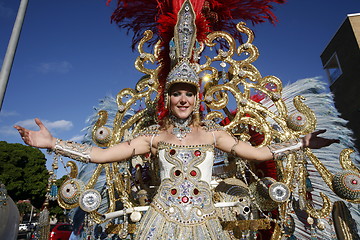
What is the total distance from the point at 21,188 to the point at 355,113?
18.6 m

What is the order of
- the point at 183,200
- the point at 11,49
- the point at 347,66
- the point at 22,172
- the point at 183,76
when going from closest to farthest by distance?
the point at 11,49 < the point at 183,200 < the point at 183,76 < the point at 347,66 < the point at 22,172

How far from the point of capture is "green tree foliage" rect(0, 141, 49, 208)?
14.9 metres

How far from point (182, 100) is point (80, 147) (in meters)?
1.03

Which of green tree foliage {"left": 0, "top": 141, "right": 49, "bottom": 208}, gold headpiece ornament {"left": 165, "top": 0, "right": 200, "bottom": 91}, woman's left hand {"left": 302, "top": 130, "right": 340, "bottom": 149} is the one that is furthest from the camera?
green tree foliage {"left": 0, "top": 141, "right": 49, "bottom": 208}

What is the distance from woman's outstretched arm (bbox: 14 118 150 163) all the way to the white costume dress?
0.25 m

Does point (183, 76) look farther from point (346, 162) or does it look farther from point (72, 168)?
point (346, 162)

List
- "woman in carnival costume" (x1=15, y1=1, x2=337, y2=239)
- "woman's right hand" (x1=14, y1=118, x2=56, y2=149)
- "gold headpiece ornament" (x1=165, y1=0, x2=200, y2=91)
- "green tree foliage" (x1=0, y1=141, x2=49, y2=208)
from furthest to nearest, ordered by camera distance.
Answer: "green tree foliage" (x1=0, y1=141, x2=49, y2=208) < "gold headpiece ornament" (x1=165, y1=0, x2=200, y2=91) < "woman's right hand" (x1=14, y1=118, x2=56, y2=149) < "woman in carnival costume" (x1=15, y1=1, x2=337, y2=239)

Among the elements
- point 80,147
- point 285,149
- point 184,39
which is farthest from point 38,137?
point 285,149

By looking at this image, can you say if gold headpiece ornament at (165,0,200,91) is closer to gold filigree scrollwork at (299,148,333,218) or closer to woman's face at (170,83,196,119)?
woman's face at (170,83,196,119)

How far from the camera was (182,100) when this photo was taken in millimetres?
2398

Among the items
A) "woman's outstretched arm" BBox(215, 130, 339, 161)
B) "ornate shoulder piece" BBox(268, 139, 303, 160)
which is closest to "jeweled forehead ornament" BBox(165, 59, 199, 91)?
"woman's outstretched arm" BBox(215, 130, 339, 161)

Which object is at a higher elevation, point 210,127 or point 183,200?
point 210,127

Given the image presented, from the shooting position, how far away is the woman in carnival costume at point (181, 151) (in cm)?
196

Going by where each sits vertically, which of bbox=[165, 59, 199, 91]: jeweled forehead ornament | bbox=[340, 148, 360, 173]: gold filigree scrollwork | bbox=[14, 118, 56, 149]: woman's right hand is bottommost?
bbox=[340, 148, 360, 173]: gold filigree scrollwork
